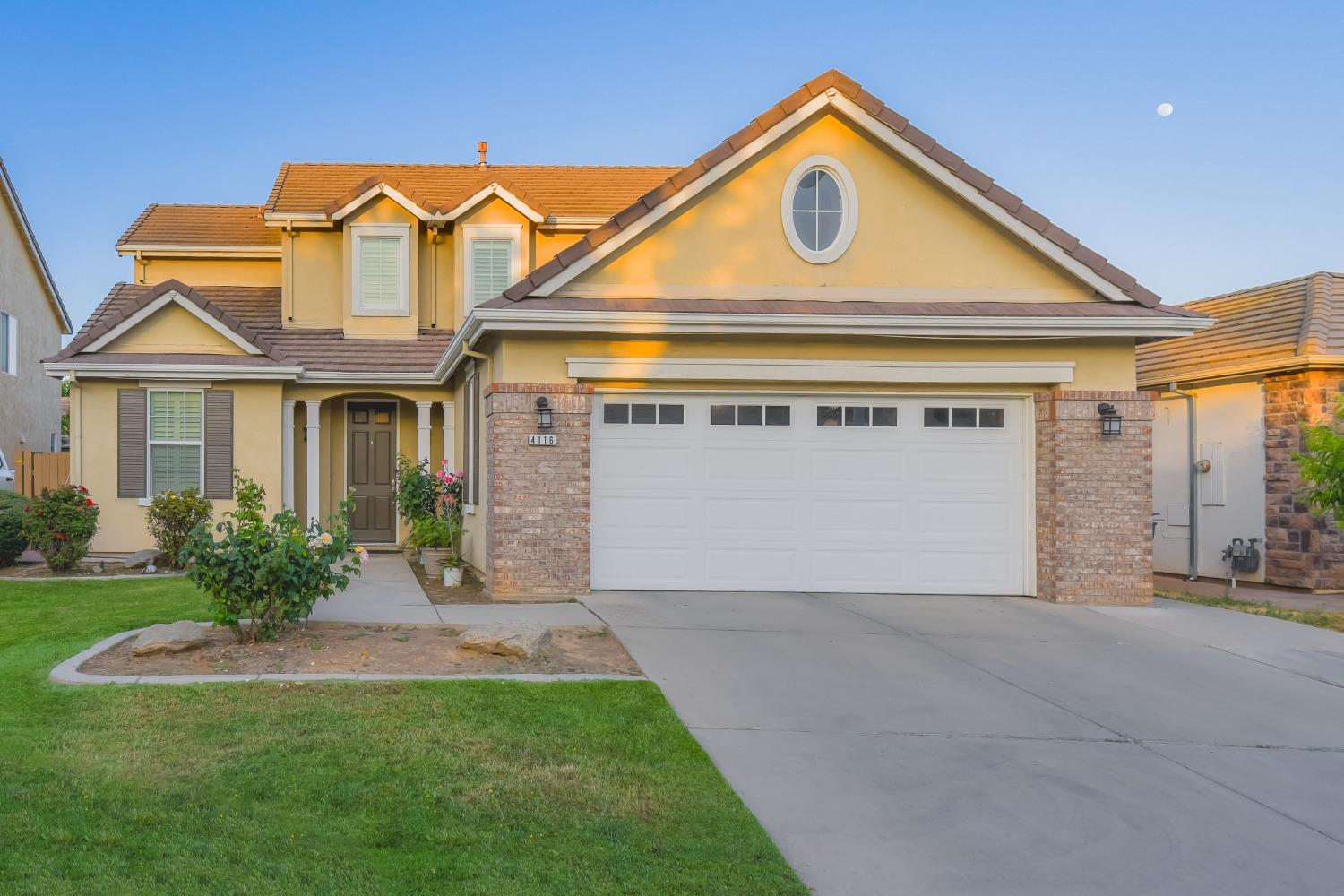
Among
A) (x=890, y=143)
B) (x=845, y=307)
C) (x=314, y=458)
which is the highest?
(x=890, y=143)

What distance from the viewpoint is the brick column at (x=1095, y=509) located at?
10.8 meters

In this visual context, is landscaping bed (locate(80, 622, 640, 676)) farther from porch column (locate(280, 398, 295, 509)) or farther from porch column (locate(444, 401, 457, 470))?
porch column (locate(444, 401, 457, 470))

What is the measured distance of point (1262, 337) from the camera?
14.4 metres

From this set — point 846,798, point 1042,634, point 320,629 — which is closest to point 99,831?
point 846,798

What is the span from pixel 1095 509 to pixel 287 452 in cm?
1133

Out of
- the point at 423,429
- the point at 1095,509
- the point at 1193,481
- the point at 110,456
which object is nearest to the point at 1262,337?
the point at 1193,481

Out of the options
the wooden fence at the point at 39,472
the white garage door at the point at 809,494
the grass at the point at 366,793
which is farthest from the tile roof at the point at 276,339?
the grass at the point at 366,793

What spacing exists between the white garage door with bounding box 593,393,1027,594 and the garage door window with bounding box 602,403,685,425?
14mm

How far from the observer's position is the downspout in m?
15.1

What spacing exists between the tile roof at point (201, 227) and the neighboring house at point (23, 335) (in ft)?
15.6

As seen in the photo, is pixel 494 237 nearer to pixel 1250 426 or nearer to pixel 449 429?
pixel 449 429

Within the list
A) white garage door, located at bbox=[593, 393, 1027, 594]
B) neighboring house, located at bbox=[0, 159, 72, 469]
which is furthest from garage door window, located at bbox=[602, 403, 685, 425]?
neighboring house, located at bbox=[0, 159, 72, 469]

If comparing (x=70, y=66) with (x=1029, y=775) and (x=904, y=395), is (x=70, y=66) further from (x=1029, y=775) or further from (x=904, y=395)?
(x=1029, y=775)

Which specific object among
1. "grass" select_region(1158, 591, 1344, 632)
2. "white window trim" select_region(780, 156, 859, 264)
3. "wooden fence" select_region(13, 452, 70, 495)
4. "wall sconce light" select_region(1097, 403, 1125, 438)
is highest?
"white window trim" select_region(780, 156, 859, 264)
